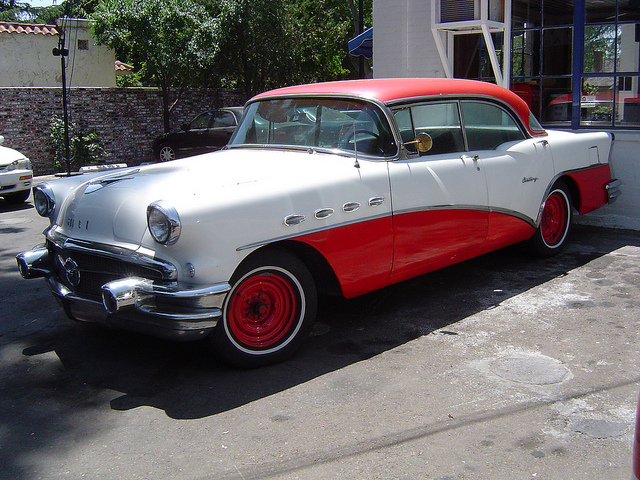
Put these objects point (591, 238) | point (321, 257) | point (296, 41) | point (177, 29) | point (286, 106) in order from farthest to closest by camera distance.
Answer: point (296, 41) < point (177, 29) < point (591, 238) < point (286, 106) < point (321, 257)

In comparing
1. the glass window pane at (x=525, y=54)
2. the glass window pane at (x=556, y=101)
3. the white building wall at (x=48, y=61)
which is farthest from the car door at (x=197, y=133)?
the glass window pane at (x=556, y=101)

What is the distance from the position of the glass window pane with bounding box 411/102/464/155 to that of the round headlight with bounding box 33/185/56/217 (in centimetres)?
268

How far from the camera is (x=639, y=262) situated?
6.32 meters

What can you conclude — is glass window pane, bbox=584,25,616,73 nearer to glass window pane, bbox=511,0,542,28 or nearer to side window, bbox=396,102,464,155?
glass window pane, bbox=511,0,542,28

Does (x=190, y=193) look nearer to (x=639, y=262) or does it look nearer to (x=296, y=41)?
(x=639, y=262)

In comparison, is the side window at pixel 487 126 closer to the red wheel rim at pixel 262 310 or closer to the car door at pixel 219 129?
the red wheel rim at pixel 262 310

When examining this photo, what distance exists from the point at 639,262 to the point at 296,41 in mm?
16053

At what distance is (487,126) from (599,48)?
3.77 m

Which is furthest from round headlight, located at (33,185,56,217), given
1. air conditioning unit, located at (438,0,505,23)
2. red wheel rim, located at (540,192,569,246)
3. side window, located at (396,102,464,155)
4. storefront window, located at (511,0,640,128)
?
storefront window, located at (511,0,640,128)

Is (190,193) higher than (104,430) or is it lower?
higher

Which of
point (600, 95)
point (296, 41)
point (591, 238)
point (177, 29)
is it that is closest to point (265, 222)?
point (591, 238)

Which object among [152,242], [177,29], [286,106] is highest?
[177,29]

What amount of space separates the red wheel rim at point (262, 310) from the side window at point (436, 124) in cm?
150

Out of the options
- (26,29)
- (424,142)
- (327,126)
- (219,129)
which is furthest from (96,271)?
(26,29)
